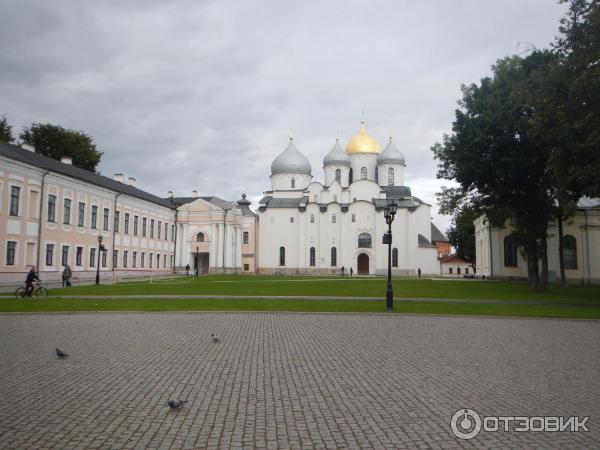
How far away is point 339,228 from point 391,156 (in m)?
15.8

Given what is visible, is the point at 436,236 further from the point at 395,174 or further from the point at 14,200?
the point at 14,200

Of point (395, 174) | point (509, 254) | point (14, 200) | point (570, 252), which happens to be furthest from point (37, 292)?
point (395, 174)

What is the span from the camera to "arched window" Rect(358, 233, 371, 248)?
7612cm

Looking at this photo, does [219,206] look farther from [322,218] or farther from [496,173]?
[496,173]

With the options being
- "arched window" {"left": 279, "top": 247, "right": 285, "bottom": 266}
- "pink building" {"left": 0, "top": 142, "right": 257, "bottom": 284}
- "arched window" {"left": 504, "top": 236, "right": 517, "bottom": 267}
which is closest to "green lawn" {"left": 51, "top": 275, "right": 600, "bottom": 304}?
"pink building" {"left": 0, "top": 142, "right": 257, "bottom": 284}

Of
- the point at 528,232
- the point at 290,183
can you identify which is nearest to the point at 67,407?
the point at 528,232

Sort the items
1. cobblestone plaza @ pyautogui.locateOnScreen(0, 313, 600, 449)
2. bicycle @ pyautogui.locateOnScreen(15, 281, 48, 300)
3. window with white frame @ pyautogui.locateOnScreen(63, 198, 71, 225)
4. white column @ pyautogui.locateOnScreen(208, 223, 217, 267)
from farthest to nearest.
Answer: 1. white column @ pyautogui.locateOnScreen(208, 223, 217, 267)
2. window with white frame @ pyautogui.locateOnScreen(63, 198, 71, 225)
3. bicycle @ pyautogui.locateOnScreen(15, 281, 48, 300)
4. cobblestone plaza @ pyautogui.locateOnScreen(0, 313, 600, 449)

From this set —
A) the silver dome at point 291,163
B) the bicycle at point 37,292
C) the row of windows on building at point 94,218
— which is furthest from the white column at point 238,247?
the bicycle at point 37,292

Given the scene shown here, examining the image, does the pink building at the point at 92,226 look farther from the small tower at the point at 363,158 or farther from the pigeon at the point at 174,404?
the pigeon at the point at 174,404

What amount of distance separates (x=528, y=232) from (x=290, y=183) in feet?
166

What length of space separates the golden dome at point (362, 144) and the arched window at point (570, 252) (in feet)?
121

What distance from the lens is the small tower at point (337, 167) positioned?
8300 centimetres

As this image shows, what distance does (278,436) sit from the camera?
18.5 ft

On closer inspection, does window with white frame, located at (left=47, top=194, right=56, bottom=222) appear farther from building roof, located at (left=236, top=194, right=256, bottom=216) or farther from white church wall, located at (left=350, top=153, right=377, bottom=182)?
white church wall, located at (left=350, top=153, right=377, bottom=182)
